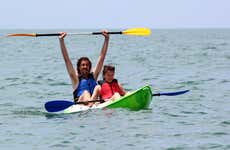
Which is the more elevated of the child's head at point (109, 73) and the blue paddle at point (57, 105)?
the child's head at point (109, 73)

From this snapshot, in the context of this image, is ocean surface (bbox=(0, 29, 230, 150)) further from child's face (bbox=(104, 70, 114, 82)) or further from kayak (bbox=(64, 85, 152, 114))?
child's face (bbox=(104, 70, 114, 82))

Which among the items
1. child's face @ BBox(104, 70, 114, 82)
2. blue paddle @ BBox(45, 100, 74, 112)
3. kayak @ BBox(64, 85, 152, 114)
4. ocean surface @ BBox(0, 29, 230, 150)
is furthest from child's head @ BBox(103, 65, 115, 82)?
blue paddle @ BBox(45, 100, 74, 112)

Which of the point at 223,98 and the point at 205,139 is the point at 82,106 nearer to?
the point at 205,139

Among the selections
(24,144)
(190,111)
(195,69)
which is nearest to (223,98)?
(190,111)

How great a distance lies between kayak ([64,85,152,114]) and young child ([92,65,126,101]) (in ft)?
0.77

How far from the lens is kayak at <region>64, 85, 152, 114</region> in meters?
13.0

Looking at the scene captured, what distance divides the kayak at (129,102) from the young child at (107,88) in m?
0.24

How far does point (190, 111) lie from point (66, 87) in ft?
21.4

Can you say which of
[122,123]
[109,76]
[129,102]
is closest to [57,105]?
[109,76]

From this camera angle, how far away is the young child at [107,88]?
43.5 ft

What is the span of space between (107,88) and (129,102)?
21.1 inches

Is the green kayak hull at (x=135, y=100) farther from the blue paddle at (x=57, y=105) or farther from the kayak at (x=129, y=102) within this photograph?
the blue paddle at (x=57, y=105)

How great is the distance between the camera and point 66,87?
65.0 feet

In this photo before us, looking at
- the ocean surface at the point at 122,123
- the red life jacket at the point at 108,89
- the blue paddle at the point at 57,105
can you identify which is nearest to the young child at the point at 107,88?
the red life jacket at the point at 108,89
